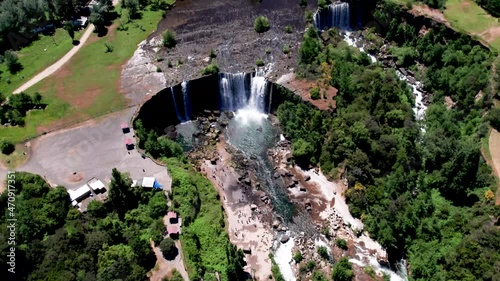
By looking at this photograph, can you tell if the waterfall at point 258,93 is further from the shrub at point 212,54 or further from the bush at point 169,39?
the bush at point 169,39

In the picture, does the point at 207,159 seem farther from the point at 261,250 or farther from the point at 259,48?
the point at 259,48

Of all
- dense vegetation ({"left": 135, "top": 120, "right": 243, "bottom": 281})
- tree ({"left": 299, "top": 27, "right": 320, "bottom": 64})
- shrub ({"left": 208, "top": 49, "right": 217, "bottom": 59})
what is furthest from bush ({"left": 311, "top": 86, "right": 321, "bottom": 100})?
dense vegetation ({"left": 135, "top": 120, "right": 243, "bottom": 281})

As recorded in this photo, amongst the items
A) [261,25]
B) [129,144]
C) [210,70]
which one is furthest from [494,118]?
[129,144]

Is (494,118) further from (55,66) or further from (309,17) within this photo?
(55,66)

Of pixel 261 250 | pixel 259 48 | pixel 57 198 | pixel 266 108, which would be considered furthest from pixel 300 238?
pixel 259 48

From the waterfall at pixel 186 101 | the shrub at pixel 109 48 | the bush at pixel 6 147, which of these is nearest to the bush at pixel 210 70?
the waterfall at pixel 186 101

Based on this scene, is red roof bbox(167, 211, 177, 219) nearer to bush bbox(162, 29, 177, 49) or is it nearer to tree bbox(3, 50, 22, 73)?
bush bbox(162, 29, 177, 49)
